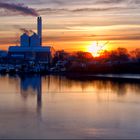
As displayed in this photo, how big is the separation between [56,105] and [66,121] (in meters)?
2.88

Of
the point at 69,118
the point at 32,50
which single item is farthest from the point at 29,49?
the point at 69,118

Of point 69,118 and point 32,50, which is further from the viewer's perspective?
point 32,50

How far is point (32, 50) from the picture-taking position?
5947cm

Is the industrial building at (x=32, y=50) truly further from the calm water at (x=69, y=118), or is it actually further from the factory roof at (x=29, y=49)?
the calm water at (x=69, y=118)

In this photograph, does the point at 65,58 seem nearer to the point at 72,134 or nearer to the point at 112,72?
the point at 112,72

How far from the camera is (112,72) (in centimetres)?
3594

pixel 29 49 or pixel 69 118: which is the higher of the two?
pixel 29 49

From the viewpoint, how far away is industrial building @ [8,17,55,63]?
2295 inches

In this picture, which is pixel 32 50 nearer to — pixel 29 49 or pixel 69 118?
pixel 29 49

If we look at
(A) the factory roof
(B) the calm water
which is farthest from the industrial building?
(B) the calm water

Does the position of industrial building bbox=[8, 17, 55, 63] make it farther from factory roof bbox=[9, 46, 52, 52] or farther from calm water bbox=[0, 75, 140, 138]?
calm water bbox=[0, 75, 140, 138]

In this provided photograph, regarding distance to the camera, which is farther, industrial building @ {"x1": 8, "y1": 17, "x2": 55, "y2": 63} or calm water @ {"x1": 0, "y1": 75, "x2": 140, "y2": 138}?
industrial building @ {"x1": 8, "y1": 17, "x2": 55, "y2": 63}

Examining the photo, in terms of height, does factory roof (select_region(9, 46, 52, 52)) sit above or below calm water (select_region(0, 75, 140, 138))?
above

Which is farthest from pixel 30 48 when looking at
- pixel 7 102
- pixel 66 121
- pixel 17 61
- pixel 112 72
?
pixel 66 121
